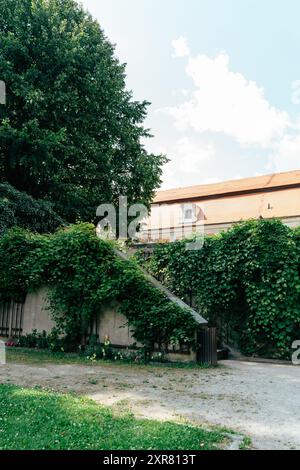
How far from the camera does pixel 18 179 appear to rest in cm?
1791

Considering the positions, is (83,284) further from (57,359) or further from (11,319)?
(11,319)

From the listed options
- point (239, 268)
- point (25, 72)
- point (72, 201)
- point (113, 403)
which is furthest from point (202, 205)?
point (113, 403)

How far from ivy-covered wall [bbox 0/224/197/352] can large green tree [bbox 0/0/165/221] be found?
557cm

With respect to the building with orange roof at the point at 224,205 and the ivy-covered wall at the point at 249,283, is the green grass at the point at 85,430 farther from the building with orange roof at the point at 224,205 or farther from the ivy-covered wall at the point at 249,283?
the building with orange roof at the point at 224,205

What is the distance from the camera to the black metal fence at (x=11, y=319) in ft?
38.9

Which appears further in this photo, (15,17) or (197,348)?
(15,17)

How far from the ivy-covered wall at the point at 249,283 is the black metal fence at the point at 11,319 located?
461 centimetres

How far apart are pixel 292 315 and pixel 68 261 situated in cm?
585

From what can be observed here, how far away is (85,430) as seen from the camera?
445cm

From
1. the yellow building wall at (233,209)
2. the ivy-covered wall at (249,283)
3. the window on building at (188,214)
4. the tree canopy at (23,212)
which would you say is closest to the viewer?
the ivy-covered wall at (249,283)

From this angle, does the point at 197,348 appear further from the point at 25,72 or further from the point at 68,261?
the point at 25,72

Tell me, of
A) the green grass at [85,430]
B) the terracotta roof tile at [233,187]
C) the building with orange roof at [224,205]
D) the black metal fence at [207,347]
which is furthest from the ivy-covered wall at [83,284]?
the terracotta roof tile at [233,187]

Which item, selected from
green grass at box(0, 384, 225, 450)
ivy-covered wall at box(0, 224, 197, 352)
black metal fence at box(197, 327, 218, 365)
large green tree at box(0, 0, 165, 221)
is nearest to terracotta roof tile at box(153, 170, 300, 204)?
large green tree at box(0, 0, 165, 221)

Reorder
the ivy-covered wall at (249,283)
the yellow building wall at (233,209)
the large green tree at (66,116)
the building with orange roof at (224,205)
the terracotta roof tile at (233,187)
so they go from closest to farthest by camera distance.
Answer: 1. the ivy-covered wall at (249,283)
2. the large green tree at (66,116)
3. the yellow building wall at (233,209)
4. the building with orange roof at (224,205)
5. the terracotta roof tile at (233,187)
